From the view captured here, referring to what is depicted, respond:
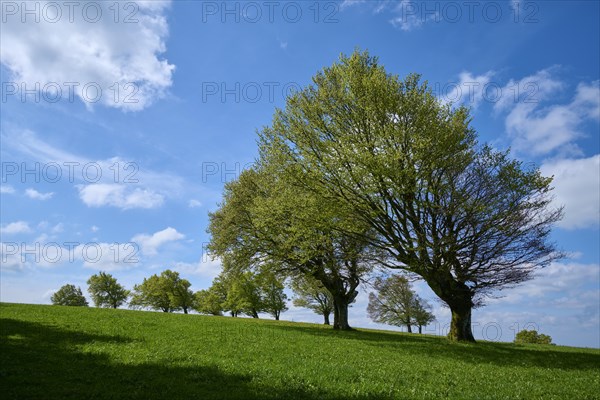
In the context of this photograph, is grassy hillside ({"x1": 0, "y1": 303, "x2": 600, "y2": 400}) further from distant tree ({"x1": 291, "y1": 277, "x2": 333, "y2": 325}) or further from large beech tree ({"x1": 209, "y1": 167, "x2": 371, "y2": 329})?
distant tree ({"x1": 291, "y1": 277, "x2": 333, "y2": 325})

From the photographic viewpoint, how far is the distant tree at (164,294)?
9375 centimetres

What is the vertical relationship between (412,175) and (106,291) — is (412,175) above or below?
above

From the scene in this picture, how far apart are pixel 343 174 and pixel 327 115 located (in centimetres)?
526

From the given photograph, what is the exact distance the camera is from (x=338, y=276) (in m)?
41.5

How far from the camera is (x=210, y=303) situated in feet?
298

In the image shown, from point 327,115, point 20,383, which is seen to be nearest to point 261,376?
point 20,383

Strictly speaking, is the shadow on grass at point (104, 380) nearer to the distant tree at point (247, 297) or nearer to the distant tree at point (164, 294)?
the distant tree at point (247, 297)

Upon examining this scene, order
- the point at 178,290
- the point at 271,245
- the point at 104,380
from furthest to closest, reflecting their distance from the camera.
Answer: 1. the point at 178,290
2. the point at 271,245
3. the point at 104,380

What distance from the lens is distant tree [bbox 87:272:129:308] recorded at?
10006cm

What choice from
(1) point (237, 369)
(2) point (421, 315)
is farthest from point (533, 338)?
(1) point (237, 369)

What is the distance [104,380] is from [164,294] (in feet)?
290

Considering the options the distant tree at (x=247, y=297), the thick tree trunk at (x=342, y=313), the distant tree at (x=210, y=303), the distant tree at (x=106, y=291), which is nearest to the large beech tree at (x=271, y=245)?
the thick tree trunk at (x=342, y=313)

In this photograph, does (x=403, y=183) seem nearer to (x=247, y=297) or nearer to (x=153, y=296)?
(x=247, y=297)

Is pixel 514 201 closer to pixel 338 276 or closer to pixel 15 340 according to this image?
pixel 338 276
